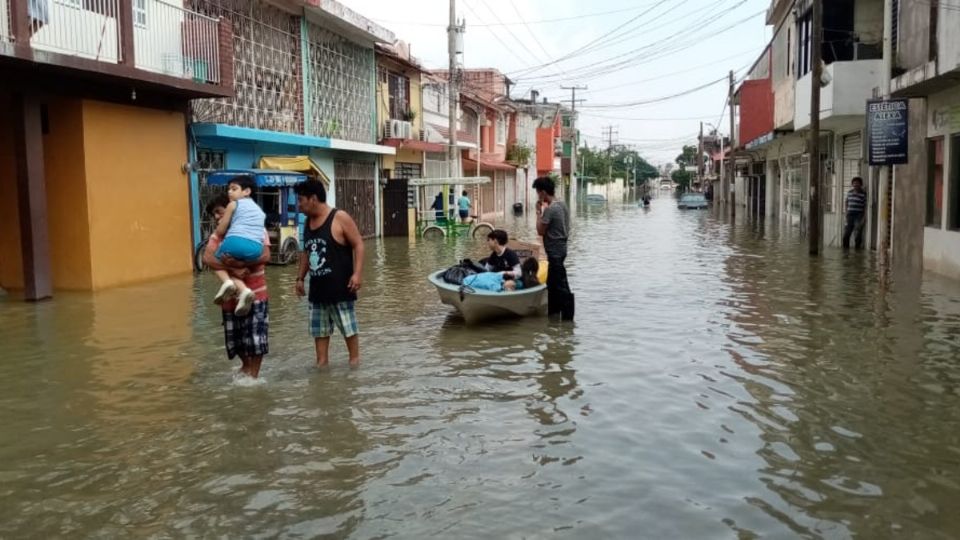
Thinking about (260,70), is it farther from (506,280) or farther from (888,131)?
(888,131)

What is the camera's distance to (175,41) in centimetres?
1558

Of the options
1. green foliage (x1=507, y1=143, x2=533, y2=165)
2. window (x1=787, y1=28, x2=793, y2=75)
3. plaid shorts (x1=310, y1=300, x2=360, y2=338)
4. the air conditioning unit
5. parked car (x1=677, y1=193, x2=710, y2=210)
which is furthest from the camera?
parked car (x1=677, y1=193, x2=710, y2=210)

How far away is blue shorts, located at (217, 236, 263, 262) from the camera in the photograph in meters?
6.85

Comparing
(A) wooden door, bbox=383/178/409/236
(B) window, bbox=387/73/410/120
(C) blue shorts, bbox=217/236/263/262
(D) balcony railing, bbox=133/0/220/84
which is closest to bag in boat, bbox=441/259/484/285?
(C) blue shorts, bbox=217/236/263/262

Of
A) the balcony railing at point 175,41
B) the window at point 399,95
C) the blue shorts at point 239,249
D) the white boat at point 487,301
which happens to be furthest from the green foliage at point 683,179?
the blue shorts at point 239,249

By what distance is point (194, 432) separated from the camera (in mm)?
6012

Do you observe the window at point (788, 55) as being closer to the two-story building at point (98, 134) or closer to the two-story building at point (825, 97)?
the two-story building at point (825, 97)

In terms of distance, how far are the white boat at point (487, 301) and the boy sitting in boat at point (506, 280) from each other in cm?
16

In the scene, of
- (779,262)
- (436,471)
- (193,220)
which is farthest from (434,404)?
(779,262)

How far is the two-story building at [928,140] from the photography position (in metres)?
13.4

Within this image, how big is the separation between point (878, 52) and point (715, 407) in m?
15.9

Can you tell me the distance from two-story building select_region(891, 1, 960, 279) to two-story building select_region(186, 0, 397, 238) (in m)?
12.7

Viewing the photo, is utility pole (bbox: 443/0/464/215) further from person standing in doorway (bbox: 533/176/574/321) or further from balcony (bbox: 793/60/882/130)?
person standing in doorway (bbox: 533/176/574/321)

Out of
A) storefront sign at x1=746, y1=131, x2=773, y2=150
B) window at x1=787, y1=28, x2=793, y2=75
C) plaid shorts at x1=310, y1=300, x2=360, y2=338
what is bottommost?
plaid shorts at x1=310, y1=300, x2=360, y2=338
